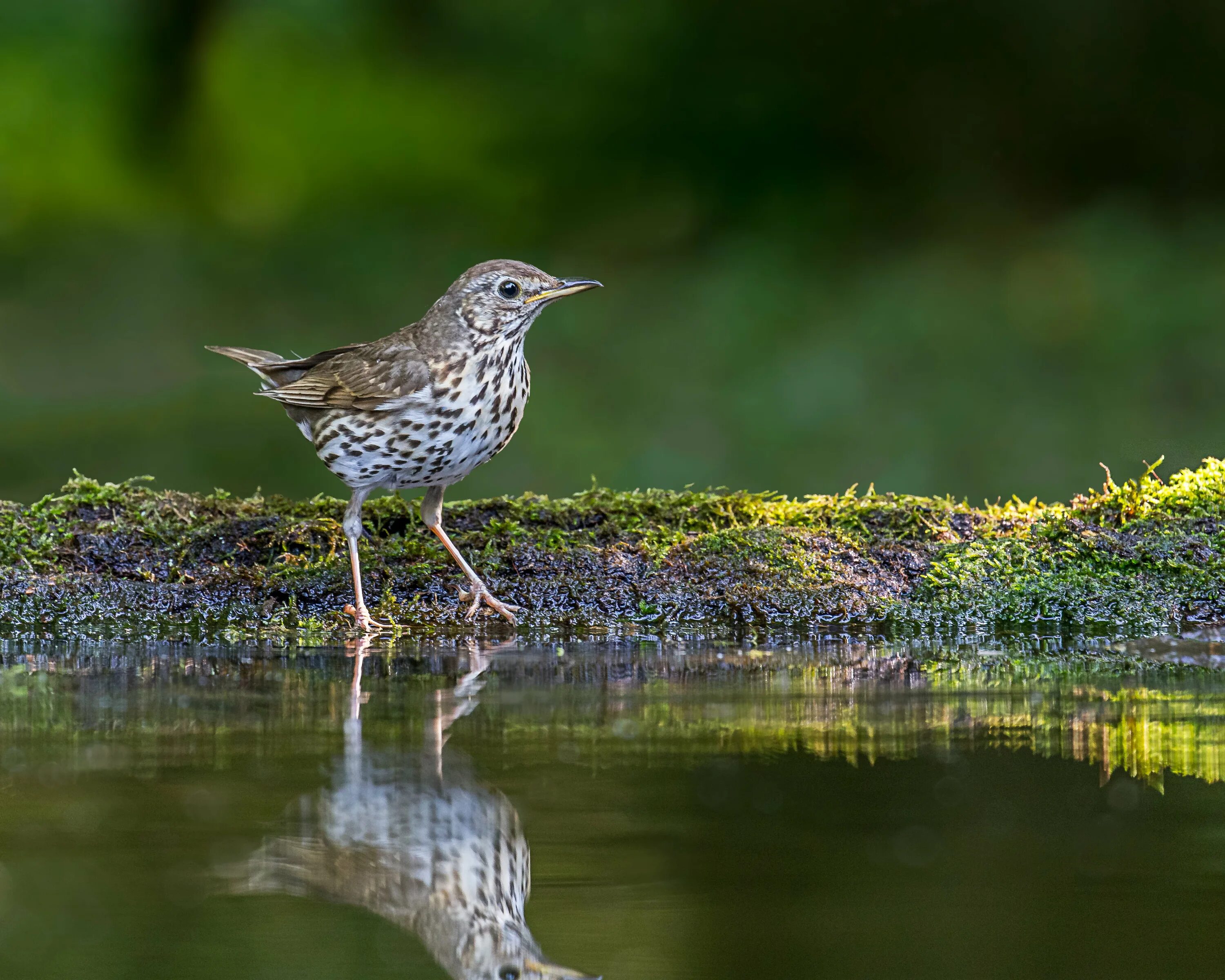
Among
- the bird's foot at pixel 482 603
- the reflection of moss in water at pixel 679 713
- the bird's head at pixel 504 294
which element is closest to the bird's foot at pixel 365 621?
the bird's foot at pixel 482 603

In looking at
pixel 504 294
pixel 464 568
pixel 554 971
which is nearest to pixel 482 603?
pixel 464 568

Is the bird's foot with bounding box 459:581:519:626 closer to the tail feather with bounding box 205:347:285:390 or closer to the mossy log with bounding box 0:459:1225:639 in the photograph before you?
the mossy log with bounding box 0:459:1225:639

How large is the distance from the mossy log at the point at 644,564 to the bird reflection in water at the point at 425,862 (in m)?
2.16

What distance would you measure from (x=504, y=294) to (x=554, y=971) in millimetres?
4024

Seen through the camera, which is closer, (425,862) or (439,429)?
(425,862)

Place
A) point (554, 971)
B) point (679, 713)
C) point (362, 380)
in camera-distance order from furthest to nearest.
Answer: point (362, 380)
point (679, 713)
point (554, 971)

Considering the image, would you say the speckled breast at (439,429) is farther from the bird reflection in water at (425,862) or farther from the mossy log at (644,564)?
the bird reflection in water at (425,862)

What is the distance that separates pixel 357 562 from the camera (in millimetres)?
5215

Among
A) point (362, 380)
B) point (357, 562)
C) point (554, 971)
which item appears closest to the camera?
point (554, 971)

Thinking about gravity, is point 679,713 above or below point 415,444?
below

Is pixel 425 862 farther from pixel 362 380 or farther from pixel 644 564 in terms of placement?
pixel 362 380

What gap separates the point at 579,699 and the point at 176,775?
1242 millimetres

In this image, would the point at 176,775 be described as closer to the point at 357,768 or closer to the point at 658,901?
the point at 357,768

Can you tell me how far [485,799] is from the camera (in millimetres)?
2832
